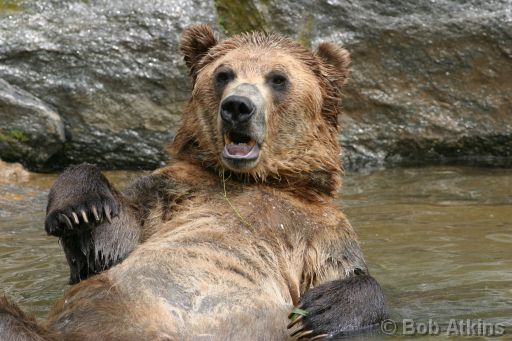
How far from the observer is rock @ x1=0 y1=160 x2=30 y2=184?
1105 centimetres

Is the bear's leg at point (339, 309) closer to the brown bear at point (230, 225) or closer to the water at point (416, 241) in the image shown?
the brown bear at point (230, 225)

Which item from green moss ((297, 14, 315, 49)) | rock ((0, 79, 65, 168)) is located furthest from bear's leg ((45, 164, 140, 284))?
green moss ((297, 14, 315, 49))

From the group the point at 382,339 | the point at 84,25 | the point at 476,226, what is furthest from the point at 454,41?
the point at 382,339

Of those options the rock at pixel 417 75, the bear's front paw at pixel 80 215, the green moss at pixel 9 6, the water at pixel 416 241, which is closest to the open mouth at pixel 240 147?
the bear's front paw at pixel 80 215

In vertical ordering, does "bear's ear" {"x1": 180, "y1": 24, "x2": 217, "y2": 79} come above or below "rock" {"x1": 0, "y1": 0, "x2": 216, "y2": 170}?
above

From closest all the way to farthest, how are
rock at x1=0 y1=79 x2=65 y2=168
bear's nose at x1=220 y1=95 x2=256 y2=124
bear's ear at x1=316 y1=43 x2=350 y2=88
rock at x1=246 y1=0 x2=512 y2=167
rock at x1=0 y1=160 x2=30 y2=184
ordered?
1. bear's nose at x1=220 y1=95 x2=256 y2=124
2. bear's ear at x1=316 y1=43 x2=350 y2=88
3. rock at x1=0 y1=160 x2=30 y2=184
4. rock at x1=0 y1=79 x2=65 y2=168
5. rock at x1=246 y1=0 x2=512 y2=167

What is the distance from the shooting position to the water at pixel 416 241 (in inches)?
271

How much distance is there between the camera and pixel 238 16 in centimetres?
1248

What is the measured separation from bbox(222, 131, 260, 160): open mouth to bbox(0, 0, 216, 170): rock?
5.17 meters

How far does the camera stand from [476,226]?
912cm

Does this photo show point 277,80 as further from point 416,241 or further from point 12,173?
point 12,173

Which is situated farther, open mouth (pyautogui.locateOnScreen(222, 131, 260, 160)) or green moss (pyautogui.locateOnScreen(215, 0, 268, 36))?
green moss (pyautogui.locateOnScreen(215, 0, 268, 36))

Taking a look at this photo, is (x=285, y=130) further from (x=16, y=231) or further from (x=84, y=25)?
(x=84, y=25)

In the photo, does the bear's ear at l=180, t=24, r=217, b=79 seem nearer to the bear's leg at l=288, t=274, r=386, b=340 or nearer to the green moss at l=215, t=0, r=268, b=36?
the bear's leg at l=288, t=274, r=386, b=340
